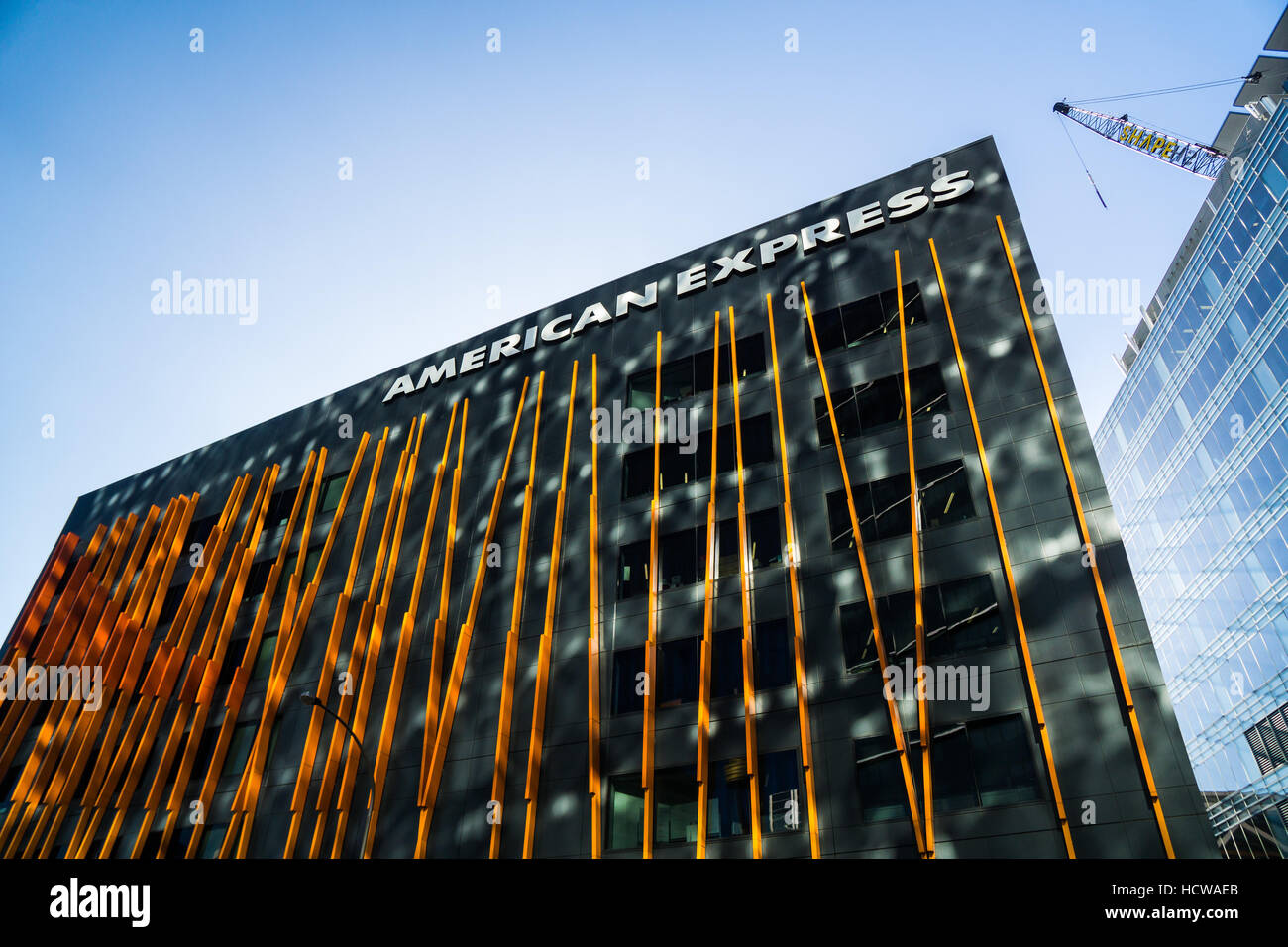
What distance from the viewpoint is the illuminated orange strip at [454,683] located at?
2645 cm

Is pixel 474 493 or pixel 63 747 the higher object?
pixel 474 493

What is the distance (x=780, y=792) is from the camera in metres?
22.9

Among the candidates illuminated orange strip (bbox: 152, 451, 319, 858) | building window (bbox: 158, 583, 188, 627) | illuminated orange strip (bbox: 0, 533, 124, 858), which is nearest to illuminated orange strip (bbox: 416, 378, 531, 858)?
illuminated orange strip (bbox: 152, 451, 319, 858)

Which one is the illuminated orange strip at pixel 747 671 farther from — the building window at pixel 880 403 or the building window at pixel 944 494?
the building window at pixel 944 494

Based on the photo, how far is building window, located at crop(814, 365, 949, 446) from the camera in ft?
90.8

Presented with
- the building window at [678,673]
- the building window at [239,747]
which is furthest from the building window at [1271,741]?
the building window at [239,747]

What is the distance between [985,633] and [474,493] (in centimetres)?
1997

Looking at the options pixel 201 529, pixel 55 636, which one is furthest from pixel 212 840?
pixel 201 529

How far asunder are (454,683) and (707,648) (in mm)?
9263

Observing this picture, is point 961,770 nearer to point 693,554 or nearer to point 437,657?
point 693,554

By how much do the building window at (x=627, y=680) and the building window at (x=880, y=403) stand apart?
938cm

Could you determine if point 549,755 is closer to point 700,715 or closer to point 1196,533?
point 700,715

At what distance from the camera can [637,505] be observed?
3055 cm
